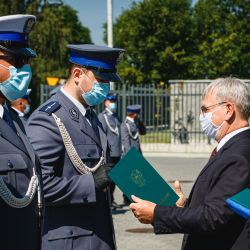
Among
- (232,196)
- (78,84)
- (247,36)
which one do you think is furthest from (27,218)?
(247,36)

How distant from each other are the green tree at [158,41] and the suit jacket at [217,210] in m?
44.8

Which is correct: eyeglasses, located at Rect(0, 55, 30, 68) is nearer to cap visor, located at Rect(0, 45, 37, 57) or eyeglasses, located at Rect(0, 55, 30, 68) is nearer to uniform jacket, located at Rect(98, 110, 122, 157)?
cap visor, located at Rect(0, 45, 37, 57)

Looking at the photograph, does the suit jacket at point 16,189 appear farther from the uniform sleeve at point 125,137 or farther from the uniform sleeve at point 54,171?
the uniform sleeve at point 125,137

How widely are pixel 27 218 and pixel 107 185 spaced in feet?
2.89

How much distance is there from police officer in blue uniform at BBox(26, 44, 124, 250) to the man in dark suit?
1.57 feet

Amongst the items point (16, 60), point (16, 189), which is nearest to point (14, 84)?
point (16, 60)

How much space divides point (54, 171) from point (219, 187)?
1.07 m

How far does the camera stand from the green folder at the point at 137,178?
12.5 ft

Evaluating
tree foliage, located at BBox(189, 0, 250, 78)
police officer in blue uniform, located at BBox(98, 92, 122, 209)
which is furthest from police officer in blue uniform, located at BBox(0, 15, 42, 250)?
tree foliage, located at BBox(189, 0, 250, 78)

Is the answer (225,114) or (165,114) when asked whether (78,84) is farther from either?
(165,114)

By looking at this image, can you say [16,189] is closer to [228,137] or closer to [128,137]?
[228,137]

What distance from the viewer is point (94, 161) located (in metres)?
4.36

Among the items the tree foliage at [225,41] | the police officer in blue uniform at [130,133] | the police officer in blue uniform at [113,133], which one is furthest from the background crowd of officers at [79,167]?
the tree foliage at [225,41]

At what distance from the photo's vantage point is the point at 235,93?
12.4 ft
